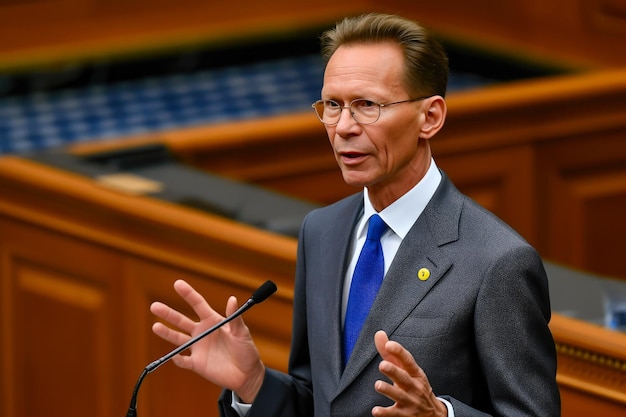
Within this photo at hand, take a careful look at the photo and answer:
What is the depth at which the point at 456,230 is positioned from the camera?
1.88 meters

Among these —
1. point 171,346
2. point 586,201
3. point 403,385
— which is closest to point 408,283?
point 403,385

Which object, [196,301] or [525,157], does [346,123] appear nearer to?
[196,301]

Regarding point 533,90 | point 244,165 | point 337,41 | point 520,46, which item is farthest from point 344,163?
point 520,46

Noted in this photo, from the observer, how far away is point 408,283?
1.87 m

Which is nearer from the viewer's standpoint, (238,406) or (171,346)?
(238,406)

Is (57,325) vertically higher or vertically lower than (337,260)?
lower

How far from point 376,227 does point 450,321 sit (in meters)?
0.17

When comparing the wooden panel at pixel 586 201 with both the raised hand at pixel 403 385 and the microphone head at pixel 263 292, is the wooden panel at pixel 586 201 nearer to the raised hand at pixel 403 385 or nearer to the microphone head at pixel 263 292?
the microphone head at pixel 263 292

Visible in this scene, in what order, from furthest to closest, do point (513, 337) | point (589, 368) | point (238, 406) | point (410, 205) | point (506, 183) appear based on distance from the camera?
1. point (506, 183)
2. point (589, 368)
3. point (238, 406)
4. point (410, 205)
5. point (513, 337)

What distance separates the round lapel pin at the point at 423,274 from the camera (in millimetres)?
1862

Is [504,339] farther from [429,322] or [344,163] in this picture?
[344,163]

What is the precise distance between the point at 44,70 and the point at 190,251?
224cm

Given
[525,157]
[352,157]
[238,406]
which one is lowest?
[525,157]

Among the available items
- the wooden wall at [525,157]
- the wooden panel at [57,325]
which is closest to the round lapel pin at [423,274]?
the wooden panel at [57,325]
